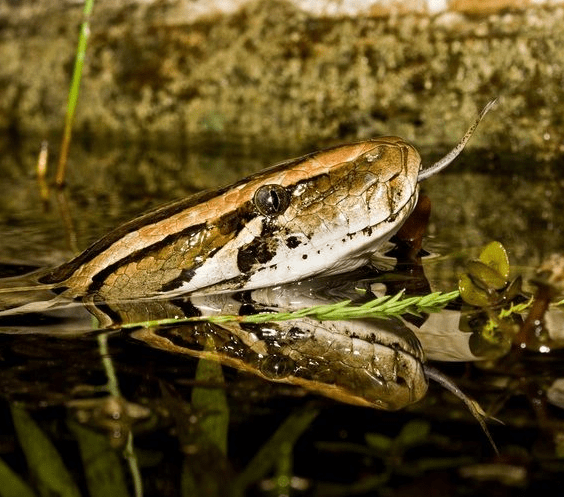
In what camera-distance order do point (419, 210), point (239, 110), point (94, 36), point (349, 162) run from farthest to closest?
point (94, 36) < point (239, 110) < point (419, 210) < point (349, 162)

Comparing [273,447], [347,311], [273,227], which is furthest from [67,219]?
[273,447]

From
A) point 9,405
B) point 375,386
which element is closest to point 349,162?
point 375,386

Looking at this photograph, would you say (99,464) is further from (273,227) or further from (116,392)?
(273,227)

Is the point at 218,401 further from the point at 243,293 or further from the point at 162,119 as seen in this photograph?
the point at 162,119

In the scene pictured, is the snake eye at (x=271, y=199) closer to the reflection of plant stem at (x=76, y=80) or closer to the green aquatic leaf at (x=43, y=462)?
the green aquatic leaf at (x=43, y=462)

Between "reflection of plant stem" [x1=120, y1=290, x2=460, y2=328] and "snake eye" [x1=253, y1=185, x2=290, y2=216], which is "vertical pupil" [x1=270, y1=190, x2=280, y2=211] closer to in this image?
"snake eye" [x1=253, y1=185, x2=290, y2=216]

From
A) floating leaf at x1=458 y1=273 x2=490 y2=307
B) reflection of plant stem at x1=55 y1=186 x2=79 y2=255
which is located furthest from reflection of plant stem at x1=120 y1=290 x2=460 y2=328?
reflection of plant stem at x1=55 y1=186 x2=79 y2=255
